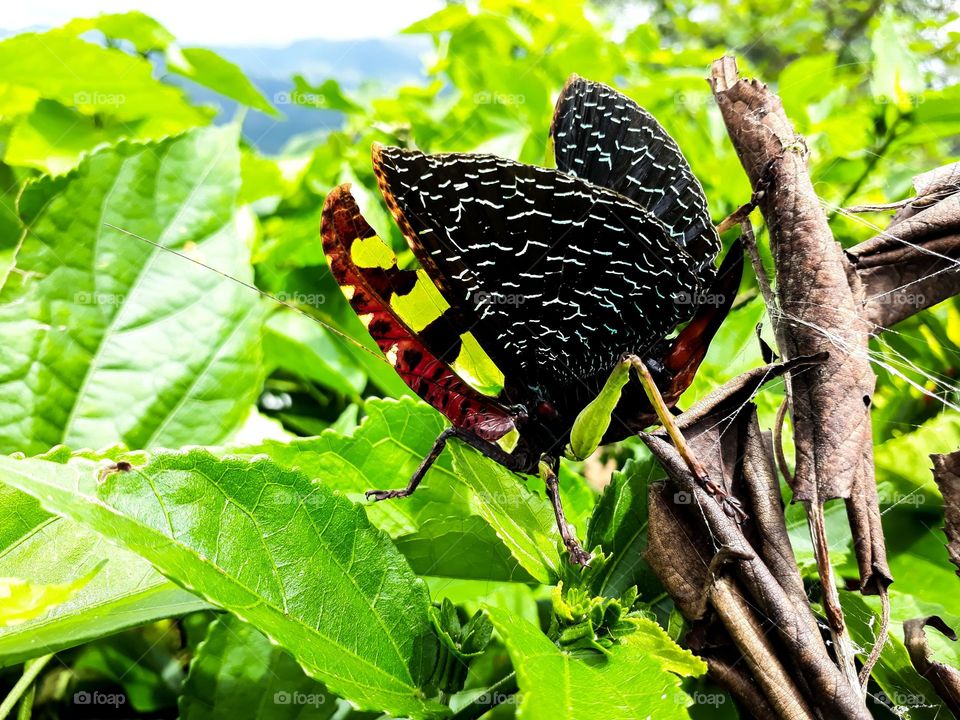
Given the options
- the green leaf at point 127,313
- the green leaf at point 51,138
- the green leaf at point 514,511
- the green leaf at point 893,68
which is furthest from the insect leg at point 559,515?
the green leaf at point 51,138

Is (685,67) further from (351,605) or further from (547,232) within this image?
(351,605)

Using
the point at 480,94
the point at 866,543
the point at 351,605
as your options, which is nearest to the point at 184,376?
the point at 351,605

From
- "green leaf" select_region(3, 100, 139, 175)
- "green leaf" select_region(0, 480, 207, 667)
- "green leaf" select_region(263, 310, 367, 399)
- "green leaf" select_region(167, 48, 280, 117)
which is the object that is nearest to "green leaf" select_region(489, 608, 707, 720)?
"green leaf" select_region(0, 480, 207, 667)

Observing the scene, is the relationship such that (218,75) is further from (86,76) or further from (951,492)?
(951,492)

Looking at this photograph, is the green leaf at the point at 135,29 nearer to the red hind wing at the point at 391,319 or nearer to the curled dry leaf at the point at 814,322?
the red hind wing at the point at 391,319

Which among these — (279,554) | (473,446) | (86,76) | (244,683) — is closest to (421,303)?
(473,446)

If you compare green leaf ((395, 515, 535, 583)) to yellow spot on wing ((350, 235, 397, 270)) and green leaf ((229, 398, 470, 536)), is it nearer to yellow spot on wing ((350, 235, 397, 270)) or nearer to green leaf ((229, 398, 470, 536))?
green leaf ((229, 398, 470, 536))
